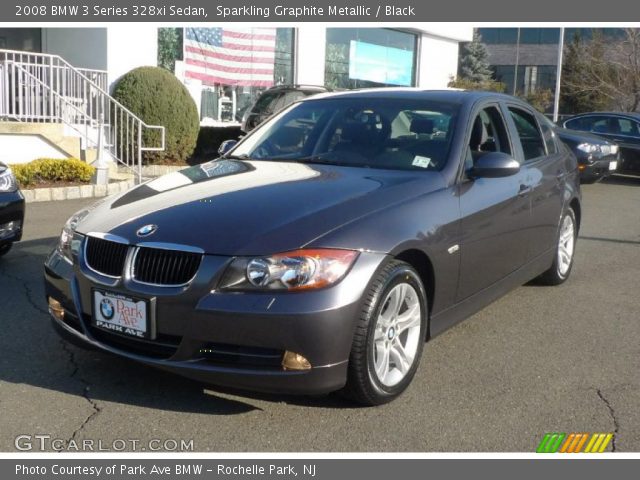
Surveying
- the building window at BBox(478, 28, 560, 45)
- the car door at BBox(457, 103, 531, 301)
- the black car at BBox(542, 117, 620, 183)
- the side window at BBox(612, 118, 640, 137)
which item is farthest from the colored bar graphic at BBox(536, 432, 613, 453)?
the building window at BBox(478, 28, 560, 45)

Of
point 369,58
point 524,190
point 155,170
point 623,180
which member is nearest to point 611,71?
point 369,58

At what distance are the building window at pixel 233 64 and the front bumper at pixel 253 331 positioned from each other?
14726 millimetres

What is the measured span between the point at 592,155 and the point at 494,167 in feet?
33.1

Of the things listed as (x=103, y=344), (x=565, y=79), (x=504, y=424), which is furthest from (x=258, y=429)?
(x=565, y=79)

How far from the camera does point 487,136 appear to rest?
5.25m

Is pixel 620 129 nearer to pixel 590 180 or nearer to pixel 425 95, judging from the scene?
pixel 590 180

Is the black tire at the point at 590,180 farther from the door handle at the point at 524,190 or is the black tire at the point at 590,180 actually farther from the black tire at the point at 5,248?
the black tire at the point at 5,248

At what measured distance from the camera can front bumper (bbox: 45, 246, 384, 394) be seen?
3.45m

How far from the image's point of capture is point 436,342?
4.98 metres

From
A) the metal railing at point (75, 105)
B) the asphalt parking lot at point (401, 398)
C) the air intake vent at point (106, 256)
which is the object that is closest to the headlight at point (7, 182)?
the asphalt parking lot at point (401, 398)

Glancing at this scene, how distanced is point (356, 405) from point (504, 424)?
727mm

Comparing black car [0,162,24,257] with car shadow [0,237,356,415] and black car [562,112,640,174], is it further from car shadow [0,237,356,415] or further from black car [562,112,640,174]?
black car [562,112,640,174]
